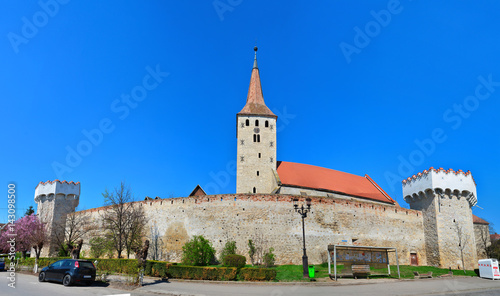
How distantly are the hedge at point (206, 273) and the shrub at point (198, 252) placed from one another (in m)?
7.65

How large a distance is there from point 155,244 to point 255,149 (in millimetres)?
17781

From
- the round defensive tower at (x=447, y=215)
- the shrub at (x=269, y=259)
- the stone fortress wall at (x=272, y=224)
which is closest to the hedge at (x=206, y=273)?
the shrub at (x=269, y=259)

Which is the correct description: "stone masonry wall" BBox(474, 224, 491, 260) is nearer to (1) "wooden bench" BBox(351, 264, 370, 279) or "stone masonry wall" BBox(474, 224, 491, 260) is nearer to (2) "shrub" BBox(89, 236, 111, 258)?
(1) "wooden bench" BBox(351, 264, 370, 279)

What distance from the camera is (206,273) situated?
65.3ft

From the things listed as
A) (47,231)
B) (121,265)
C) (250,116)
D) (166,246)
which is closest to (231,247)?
(166,246)

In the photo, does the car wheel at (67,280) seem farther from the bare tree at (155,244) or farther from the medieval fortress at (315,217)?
the bare tree at (155,244)

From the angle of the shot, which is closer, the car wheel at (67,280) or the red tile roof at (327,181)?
the car wheel at (67,280)

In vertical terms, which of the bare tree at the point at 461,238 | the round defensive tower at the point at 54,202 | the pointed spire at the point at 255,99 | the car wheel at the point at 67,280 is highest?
the pointed spire at the point at 255,99

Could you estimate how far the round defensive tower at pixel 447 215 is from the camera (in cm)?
3294

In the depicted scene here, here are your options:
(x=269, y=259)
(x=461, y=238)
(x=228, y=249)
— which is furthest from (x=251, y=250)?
(x=461, y=238)

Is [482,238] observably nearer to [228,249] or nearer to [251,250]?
[251,250]

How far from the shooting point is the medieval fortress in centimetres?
2966

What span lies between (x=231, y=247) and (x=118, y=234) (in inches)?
458

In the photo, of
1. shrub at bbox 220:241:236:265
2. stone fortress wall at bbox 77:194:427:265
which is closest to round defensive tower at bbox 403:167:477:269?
stone fortress wall at bbox 77:194:427:265
